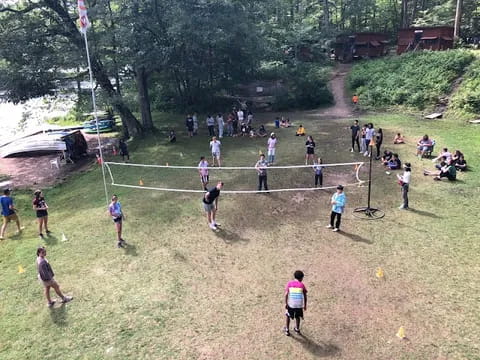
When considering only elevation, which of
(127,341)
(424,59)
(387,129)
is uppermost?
(424,59)

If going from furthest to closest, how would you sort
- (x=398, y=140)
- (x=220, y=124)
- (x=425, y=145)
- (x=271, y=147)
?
(x=220, y=124)
(x=398, y=140)
(x=425, y=145)
(x=271, y=147)

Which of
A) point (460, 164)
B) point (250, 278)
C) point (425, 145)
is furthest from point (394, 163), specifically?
point (250, 278)

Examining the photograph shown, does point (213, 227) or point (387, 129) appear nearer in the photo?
point (213, 227)

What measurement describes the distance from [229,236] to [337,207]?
350 cm

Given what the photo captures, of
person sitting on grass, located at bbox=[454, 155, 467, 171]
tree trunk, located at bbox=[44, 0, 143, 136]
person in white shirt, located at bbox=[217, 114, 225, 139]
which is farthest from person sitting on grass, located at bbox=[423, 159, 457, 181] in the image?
tree trunk, located at bbox=[44, 0, 143, 136]

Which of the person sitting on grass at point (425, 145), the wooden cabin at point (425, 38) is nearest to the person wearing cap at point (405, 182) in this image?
the person sitting on grass at point (425, 145)

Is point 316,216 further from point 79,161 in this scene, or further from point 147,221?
point 79,161

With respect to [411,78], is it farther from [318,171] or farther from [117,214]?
[117,214]

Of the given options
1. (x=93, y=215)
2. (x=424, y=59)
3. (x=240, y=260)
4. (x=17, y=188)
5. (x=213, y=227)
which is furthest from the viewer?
(x=424, y=59)

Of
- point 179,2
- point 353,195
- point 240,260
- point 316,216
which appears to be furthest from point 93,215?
point 179,2

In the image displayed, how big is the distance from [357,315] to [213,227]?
227 inches

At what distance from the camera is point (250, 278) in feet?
34.9

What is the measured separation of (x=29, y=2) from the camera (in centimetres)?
2353

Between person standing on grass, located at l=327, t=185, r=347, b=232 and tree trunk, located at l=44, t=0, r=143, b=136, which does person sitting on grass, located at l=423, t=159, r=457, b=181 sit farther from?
tree trunk, located at l=44, t=0, r=143, b=136
